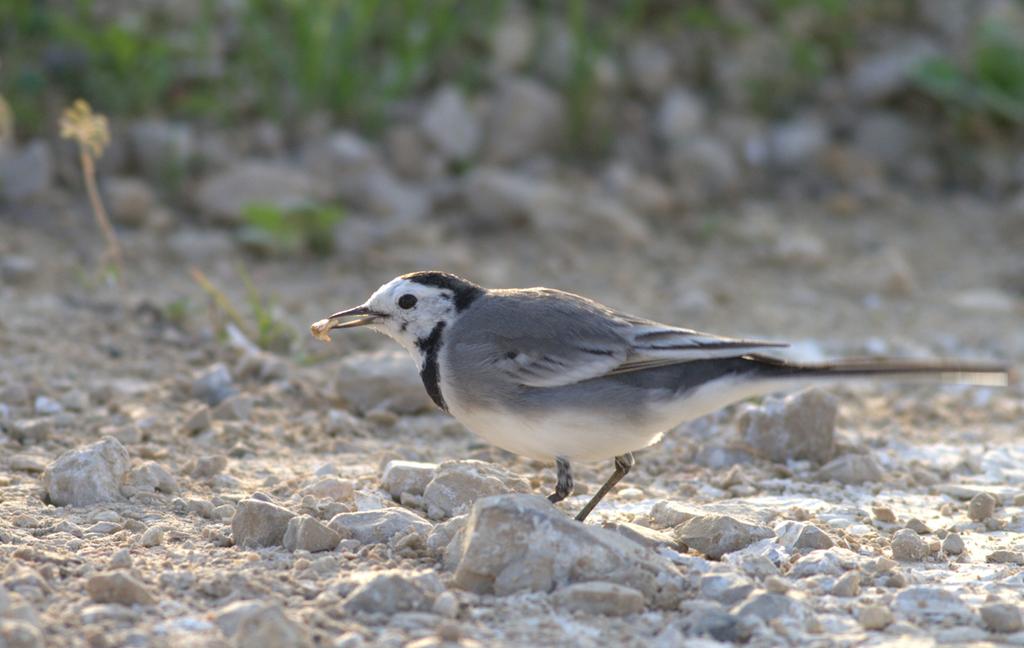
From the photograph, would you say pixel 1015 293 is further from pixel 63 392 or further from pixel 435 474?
pixel 63 392

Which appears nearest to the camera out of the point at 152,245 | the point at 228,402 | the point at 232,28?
the point at 228,402

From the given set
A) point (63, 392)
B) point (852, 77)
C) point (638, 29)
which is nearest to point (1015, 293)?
point (852, 77)

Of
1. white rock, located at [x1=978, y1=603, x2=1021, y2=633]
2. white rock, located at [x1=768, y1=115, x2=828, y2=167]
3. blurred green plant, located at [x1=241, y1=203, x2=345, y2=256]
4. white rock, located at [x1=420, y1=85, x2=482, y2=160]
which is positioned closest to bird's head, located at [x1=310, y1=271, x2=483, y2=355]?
white rock, located at [x1=978, y1=603, x2=1021, y2=633]

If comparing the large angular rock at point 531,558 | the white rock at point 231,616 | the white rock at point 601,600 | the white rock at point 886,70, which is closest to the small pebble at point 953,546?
the large angular rock at point 531,558

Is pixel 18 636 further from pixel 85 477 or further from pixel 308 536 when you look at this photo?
pixel 85 477

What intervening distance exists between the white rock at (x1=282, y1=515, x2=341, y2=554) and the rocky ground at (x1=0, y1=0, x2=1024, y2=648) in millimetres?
11

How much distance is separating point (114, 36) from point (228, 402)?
368 cm

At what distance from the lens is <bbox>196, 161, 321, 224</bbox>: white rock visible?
8.77 m

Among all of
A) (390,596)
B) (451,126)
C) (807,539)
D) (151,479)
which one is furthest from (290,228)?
(390,596)

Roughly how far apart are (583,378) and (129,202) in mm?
4662

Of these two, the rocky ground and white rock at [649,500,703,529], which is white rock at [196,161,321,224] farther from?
white rock at [649,500,703,529]

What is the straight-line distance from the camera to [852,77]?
35.6ft

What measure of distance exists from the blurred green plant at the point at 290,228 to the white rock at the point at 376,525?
3.96 m

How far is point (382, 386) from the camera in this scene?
656cm
